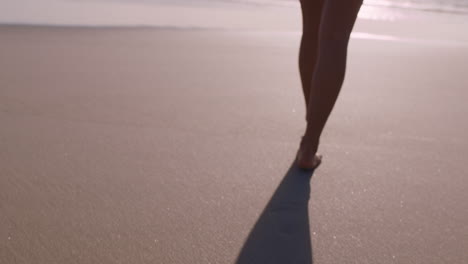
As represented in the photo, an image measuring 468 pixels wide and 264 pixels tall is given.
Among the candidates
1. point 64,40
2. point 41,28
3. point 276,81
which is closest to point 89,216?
point 276,81

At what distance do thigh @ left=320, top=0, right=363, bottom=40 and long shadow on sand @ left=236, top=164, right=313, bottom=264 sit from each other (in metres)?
0.44

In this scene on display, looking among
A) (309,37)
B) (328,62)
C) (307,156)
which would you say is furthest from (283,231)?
(309,37)

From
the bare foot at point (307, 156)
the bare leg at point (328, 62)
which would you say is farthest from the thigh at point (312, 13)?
the bare foot at point (307, 156)

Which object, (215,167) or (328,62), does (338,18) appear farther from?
(215,167)

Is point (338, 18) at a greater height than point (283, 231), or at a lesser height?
greater

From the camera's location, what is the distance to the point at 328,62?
1478 millimetres

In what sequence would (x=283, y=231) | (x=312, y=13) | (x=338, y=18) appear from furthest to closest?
(x=312, y=13) < (x=338, y=18) < (x=283, y=231)

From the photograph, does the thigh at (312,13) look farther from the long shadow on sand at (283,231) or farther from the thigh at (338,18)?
the long shadow on sand at (283,231)

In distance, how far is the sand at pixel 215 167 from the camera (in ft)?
3.69

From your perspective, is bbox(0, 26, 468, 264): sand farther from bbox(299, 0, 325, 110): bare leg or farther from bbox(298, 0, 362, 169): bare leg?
bbox(299, 0, 325, 110): bare leg

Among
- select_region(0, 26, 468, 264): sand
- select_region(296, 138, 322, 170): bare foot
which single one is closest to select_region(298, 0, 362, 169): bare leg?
select_region(296, 138, 322, 170): bare foot

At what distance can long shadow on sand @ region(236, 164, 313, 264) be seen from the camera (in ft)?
3.56

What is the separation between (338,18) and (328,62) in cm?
13

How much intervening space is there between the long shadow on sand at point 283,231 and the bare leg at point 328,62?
6.3 inches
